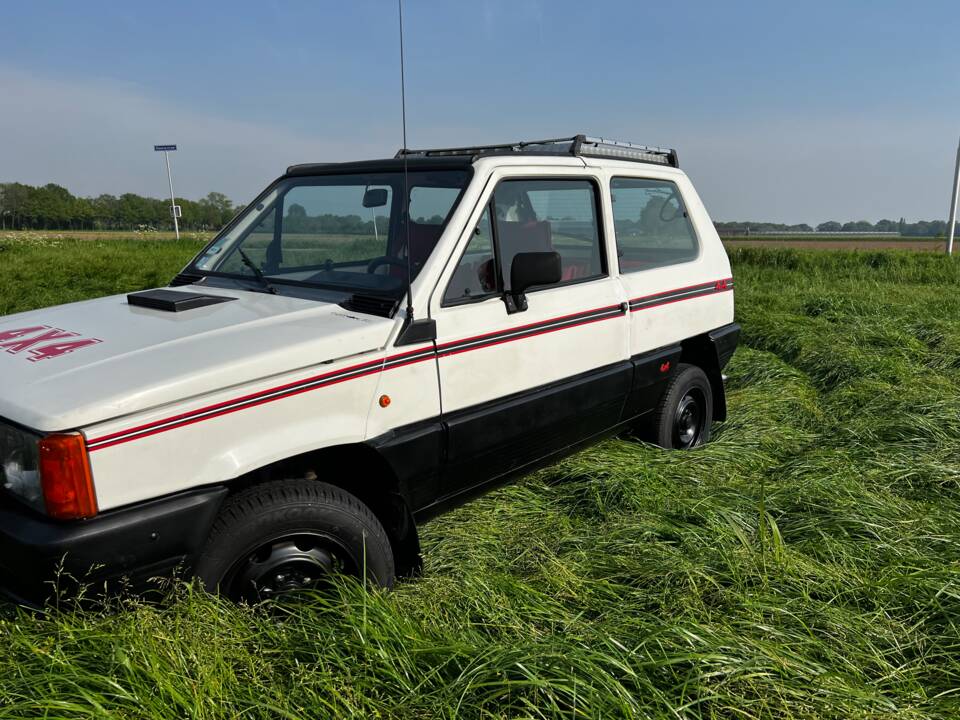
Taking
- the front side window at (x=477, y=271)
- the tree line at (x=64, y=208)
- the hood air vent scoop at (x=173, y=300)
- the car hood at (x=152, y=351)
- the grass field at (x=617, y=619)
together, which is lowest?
the grass field at (x=617, y=619)

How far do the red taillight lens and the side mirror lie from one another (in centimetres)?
184

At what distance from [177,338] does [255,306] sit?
47 cm

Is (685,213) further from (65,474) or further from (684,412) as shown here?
(65,474)

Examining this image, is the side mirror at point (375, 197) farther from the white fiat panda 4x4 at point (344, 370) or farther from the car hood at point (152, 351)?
the car hood at point (152, 351)

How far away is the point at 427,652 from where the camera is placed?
7.07ft

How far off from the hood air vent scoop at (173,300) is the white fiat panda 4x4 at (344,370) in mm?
16

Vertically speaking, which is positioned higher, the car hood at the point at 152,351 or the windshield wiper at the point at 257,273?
the windshield wiper at the point at 257,273

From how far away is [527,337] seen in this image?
3105 millimetres

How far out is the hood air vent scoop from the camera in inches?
112

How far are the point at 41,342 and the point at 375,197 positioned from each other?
5.13 ft

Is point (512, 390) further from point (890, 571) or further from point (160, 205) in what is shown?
point (160, 205)

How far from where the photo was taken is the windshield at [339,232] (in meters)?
3.01

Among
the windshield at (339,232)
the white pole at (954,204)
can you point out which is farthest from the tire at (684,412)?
the white pole at (954,204)

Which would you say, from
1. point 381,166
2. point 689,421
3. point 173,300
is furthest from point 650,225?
point 173,300
